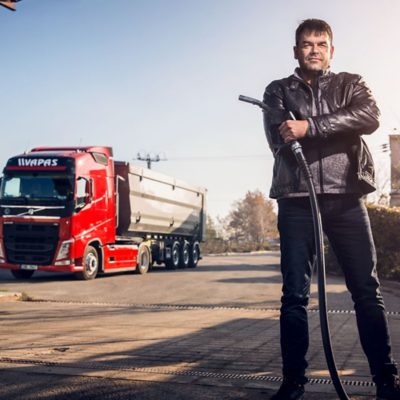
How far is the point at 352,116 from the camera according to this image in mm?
3293

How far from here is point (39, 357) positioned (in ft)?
15.1

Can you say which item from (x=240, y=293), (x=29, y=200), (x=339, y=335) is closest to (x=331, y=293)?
(x=240, y=293)

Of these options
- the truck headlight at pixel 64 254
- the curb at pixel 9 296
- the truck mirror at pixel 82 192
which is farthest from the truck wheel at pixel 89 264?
the curb at pixel 9 296

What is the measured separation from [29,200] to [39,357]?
36.1 feet

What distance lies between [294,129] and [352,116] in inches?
13.8

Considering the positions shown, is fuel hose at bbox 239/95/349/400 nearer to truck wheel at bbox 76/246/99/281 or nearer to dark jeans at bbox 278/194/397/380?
dark jeans at bbox 278/194/397/380

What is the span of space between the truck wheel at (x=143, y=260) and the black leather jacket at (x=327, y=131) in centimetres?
1592

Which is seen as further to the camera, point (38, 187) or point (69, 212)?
point (38, 187)

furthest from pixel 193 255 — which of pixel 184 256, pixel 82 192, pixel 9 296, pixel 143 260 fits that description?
pixel 9 296

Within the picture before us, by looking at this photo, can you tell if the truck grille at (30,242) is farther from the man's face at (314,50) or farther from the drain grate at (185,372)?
the man's face at (314,50)

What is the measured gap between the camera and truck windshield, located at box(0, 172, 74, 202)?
49.2ft

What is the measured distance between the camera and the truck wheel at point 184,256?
23766 millimetres

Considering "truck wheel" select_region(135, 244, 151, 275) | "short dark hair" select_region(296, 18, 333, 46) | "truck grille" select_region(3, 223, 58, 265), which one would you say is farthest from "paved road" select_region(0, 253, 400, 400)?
Result: "truck wheel" select_region(135, 244, 151, 275)

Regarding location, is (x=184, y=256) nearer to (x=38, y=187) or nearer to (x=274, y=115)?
(x=38, y=187)
